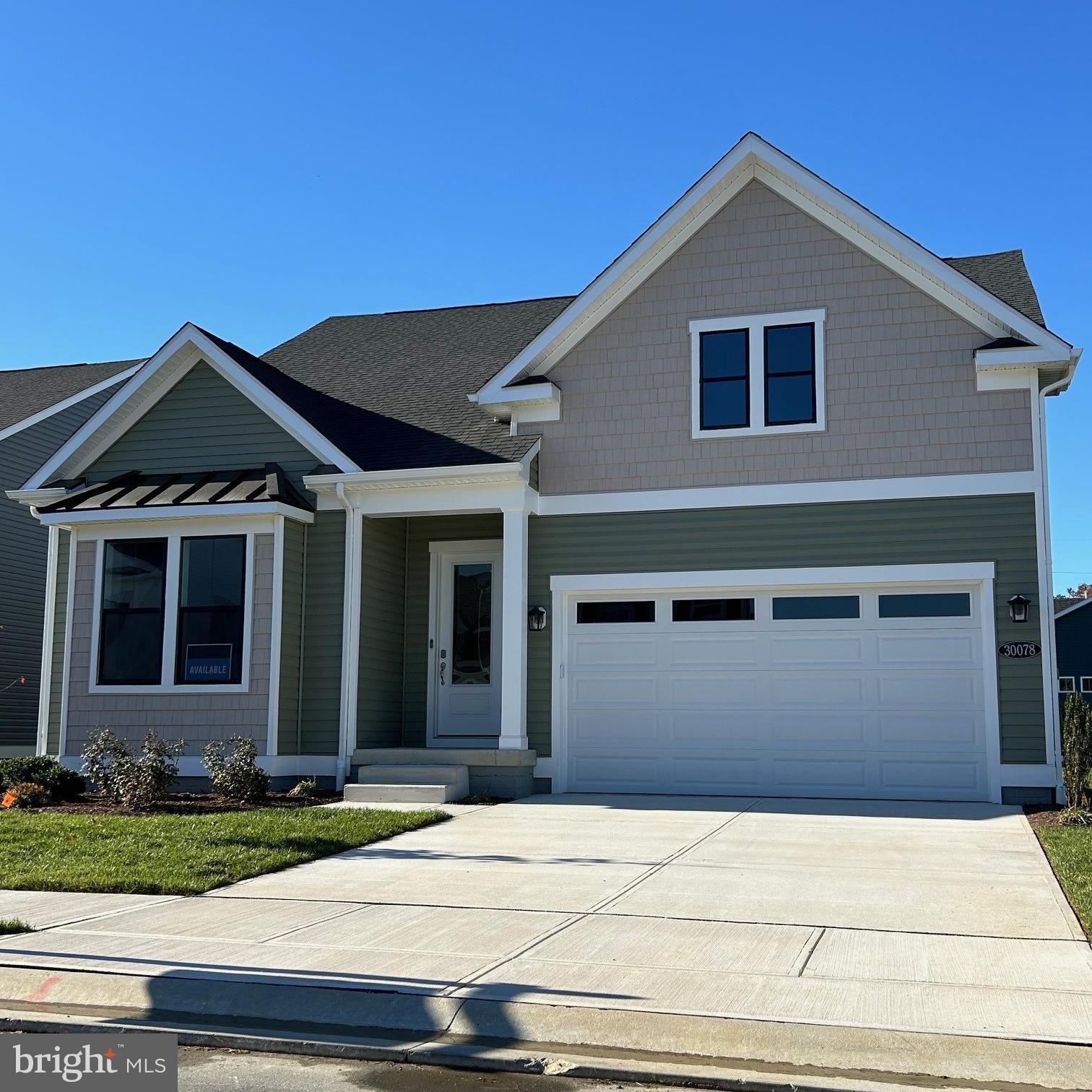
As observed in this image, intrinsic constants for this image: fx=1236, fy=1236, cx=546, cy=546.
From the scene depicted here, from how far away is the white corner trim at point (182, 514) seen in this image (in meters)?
14.8

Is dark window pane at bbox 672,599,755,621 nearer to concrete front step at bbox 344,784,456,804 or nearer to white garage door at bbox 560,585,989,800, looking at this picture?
white garage door at bbox 560,585,989,800

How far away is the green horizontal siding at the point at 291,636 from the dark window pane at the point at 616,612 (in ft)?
11.5

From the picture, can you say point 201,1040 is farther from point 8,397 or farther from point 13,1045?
point 8,397

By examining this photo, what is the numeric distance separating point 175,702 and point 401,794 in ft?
10.7

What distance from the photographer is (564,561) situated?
608 inches

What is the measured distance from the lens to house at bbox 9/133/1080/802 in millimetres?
14117

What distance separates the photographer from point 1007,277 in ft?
53.5

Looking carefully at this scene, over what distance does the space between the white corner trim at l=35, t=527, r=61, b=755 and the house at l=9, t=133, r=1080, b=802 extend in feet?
0.19

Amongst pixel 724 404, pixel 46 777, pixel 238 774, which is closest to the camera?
pixel 238 774

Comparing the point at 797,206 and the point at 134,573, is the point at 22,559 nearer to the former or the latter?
the point at 134,573

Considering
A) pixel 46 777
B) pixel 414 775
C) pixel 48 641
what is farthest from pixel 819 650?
pixel 48 641

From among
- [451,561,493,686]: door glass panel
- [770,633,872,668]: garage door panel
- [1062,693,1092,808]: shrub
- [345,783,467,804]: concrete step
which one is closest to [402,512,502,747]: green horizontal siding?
[451,561,493,686]: door glass panel

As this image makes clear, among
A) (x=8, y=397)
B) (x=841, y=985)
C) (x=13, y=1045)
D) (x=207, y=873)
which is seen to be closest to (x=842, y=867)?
(x=841, y=985)

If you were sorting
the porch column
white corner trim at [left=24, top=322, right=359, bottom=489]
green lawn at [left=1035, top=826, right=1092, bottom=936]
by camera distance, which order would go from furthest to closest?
white corner trim at [left=24, top=322, right=359, bottom=489], the porch column, green lawn at [left=1035, top=826, right=1092, bottom=936]
